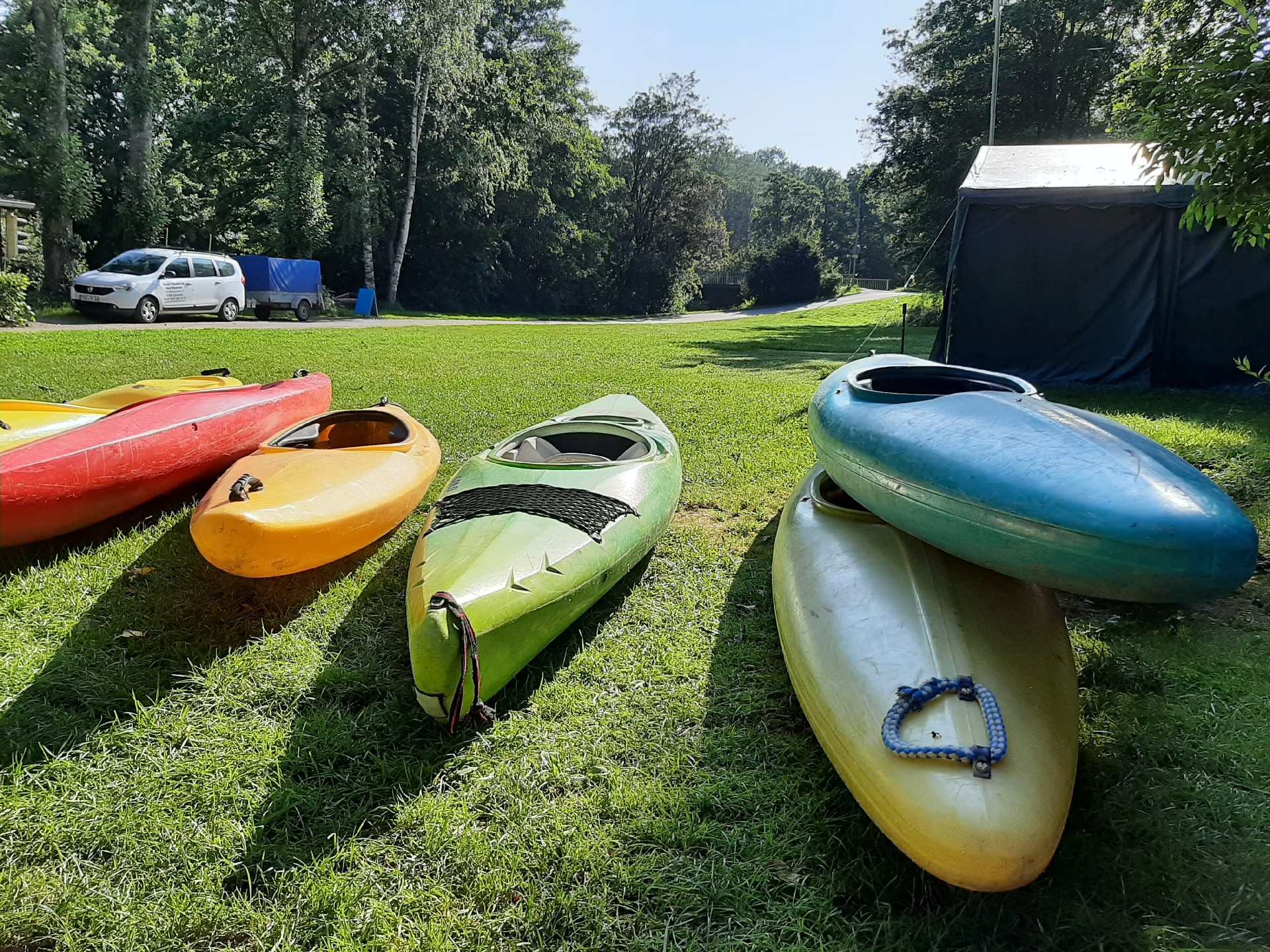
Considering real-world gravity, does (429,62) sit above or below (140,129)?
above

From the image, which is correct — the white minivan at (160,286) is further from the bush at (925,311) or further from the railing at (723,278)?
the railing at (723,278)

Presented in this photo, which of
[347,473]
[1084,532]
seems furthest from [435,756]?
[1084,532]

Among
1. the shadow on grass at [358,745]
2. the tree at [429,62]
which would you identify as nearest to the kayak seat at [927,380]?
the shadow on grass at [358,745]

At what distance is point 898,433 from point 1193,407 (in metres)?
6.06

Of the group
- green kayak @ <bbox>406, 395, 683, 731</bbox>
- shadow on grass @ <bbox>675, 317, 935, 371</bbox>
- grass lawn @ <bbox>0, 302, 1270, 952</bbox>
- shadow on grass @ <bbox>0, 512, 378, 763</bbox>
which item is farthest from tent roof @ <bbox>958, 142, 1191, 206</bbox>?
shadow on grass @ <bbox>0, 512, 378, 763</bbox>

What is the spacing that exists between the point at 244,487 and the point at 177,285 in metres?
14.8

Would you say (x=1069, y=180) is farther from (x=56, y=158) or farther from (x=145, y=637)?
(x=56, y=158)

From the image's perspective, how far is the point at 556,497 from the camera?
3.25 meters

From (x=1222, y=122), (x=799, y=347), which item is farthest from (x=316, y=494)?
(x=799, y=347)

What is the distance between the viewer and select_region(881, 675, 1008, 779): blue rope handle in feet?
5.85

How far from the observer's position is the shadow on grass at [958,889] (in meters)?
1.75

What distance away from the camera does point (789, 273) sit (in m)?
39.4

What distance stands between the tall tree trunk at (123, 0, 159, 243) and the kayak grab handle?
18.8 meters

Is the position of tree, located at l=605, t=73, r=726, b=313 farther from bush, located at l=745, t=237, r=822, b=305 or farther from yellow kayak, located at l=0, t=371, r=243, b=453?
yellow kayak, located at l=0, t=371, r=243, b=453
